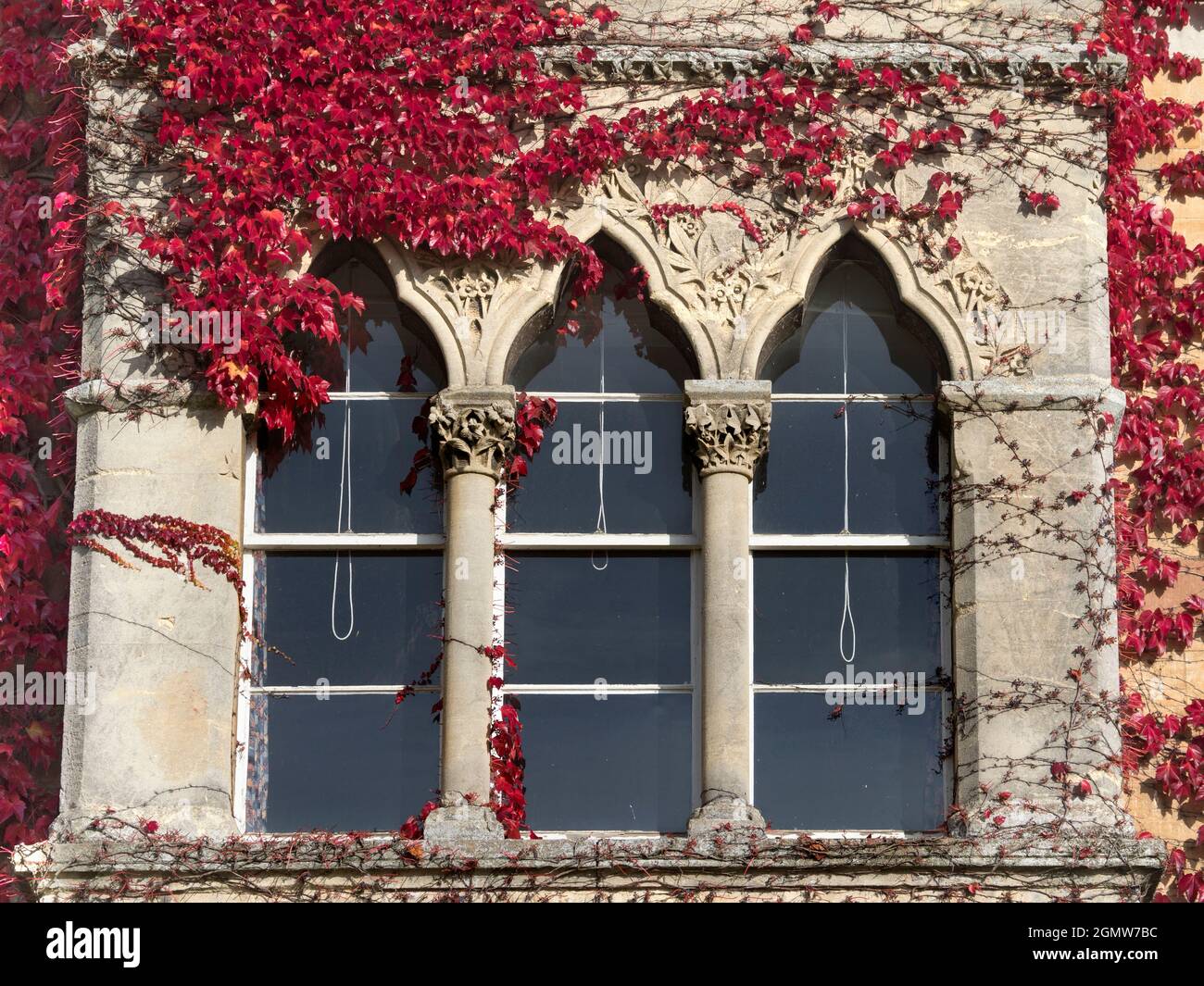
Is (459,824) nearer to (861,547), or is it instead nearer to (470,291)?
(861,547)

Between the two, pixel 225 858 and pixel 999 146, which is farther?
pixel 999 146

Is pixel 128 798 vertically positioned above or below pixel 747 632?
below

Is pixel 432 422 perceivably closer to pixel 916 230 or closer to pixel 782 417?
pixel 782 417

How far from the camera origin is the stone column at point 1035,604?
998 cm

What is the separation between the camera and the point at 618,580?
1054 centimetres

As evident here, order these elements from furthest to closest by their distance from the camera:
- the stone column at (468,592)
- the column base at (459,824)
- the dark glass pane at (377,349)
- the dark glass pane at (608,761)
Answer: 1. the dark glass pane at (377,349)
2. the dark glass pane at (608,761)
3. the stone column at (468,592)
4. the column base at (459,824)

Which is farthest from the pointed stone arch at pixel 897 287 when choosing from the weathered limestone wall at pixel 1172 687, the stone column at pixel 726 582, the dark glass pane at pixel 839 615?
the weathered limestone wall at pixel 1172 687

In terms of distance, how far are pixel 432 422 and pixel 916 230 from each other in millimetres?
2477

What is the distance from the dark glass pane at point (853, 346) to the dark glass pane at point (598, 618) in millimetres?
1096

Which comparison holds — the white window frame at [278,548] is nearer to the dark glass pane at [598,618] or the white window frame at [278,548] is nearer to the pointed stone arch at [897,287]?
the dark glass pane at [598,618]

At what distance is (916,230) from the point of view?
1072 centimetres

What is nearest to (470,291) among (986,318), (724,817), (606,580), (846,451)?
(606,580)

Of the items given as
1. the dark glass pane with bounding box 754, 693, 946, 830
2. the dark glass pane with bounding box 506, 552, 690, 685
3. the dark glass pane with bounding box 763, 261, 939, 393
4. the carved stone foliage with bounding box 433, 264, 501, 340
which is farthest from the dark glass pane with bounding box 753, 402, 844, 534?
the carved stone foliage with bounding box 433, 264, 501, 340

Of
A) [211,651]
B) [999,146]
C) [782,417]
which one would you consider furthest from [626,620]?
[999,146]
